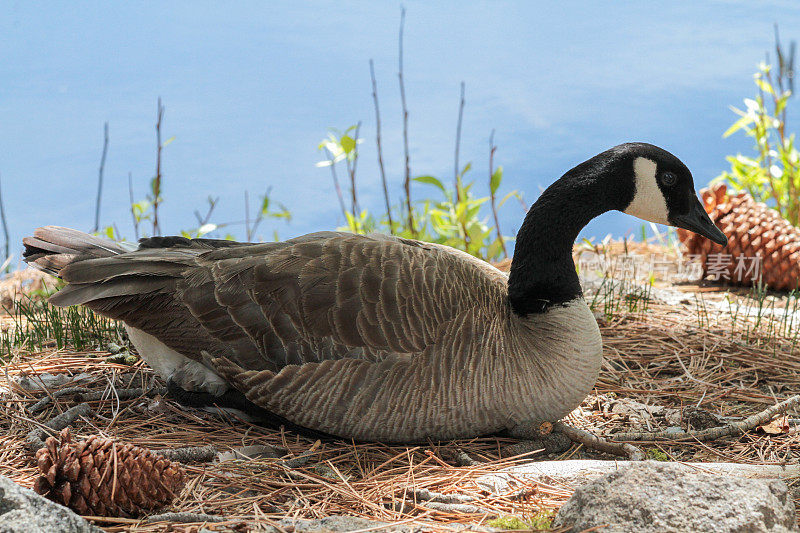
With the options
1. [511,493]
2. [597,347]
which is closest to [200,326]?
[511,493]

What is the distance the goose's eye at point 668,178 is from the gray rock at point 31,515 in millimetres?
3026

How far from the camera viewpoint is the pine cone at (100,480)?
2.61m

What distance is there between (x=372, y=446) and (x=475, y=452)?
507 millimetres

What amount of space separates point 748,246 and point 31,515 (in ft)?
22.5

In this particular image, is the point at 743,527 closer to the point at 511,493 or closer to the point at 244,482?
the point at 511,493

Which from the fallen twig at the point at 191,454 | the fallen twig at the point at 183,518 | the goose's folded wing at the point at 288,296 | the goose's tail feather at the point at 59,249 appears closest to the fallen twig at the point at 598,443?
the goose's folded wing at the point at 288,296

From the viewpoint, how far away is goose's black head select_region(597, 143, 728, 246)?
145 inches

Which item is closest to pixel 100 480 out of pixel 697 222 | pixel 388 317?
pixel 388 317

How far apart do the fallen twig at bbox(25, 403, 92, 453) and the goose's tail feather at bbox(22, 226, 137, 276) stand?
0.74 metres

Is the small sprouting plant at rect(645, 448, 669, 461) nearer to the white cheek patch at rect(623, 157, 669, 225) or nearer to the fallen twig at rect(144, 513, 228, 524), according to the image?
the white cheek patch at rect(623, 157, 669, 225)

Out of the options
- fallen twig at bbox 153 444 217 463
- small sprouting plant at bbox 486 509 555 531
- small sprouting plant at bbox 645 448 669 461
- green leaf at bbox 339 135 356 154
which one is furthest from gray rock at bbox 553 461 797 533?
green leaf at bbox 339 135 356 154

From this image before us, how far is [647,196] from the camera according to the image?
3762 mm

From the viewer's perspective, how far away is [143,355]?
13.0ft

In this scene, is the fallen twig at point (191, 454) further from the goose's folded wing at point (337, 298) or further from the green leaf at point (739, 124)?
the green leaf at point (739, 124)
